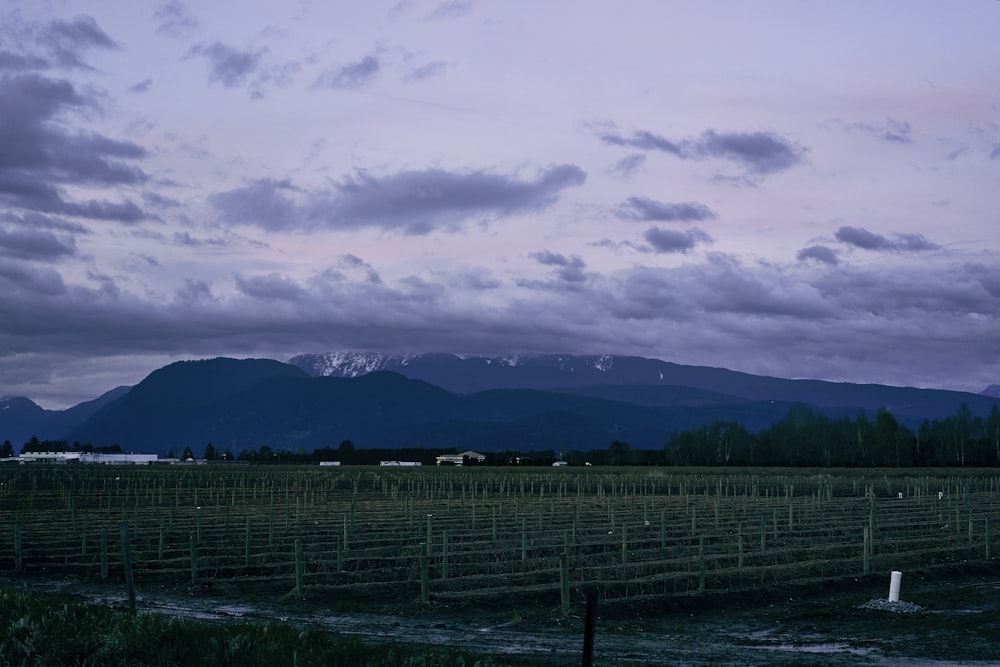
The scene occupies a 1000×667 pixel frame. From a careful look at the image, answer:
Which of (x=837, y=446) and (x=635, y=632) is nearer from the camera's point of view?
(x=635, y=632)

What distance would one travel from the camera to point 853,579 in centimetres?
2925

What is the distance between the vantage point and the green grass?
44.9 ft

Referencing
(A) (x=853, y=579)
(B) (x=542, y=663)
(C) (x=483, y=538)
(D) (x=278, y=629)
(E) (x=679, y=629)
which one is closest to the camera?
(B) (x=542, y=663)

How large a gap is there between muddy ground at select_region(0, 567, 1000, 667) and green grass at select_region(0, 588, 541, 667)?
3.72 meters

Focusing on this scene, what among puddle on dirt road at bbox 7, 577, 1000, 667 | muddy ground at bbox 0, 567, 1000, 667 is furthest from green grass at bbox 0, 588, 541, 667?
muddy ground at bbox 0, 567, 1000, 667

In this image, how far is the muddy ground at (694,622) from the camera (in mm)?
18656

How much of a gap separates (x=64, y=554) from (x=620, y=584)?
21.9 meters

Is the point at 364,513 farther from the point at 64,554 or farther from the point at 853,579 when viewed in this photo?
the point at 853,579

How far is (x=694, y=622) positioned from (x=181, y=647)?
13135 millimetres

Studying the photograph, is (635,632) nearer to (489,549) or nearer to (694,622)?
(694,622)

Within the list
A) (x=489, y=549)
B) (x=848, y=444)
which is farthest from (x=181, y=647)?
(x=848, y=444)

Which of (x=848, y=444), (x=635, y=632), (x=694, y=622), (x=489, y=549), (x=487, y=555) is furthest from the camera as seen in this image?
(x=848, y=444)

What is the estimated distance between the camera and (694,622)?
2367 centimetres

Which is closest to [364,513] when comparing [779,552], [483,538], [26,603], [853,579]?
[483,538]
